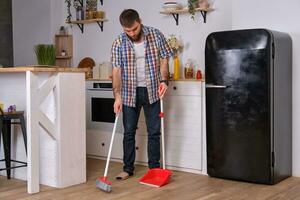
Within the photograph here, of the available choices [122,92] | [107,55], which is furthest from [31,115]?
[107,55]

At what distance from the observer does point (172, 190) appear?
3.66 m

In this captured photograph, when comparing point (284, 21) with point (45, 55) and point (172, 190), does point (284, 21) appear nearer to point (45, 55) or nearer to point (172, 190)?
point (172, 190)

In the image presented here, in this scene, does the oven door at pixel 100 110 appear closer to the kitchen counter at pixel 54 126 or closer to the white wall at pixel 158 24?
the white wall at pixel 158 24

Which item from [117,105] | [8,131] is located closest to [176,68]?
[117,105]

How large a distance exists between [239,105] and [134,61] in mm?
973

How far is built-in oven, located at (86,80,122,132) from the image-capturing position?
16.3ft

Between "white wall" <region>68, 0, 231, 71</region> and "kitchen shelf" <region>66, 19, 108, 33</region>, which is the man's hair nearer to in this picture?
"white wall" <region>68, 0, 231, 71</region>

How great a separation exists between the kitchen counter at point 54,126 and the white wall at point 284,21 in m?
1.61

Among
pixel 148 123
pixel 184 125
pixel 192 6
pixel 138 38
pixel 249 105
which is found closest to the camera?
pixel 249 105

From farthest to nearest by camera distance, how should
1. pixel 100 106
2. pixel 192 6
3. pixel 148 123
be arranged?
pixel 100 106
pixel 192 6
pixel 148 123

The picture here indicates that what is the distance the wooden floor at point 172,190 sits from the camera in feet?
11.4

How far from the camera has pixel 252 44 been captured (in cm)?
375

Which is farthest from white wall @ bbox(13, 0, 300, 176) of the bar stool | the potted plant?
the bar stool

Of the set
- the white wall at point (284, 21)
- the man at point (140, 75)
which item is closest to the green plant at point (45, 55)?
the man at point (140, 75)
